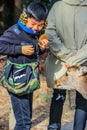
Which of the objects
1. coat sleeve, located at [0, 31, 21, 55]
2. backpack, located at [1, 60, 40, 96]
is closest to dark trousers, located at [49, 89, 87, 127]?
backpack, located at [1, 60, 40, 96]

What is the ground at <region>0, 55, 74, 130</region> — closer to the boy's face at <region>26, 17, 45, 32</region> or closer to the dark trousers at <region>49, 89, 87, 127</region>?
the dark trousers at <region>49, 89, 87, 127</region>

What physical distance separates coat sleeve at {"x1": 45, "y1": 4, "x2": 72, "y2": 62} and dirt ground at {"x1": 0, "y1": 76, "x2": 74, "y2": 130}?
1574 mm

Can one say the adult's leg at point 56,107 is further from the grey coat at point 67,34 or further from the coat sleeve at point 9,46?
the coat sleeve at point 9,46

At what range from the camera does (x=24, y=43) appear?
166 inches

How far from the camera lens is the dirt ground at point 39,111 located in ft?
19.5

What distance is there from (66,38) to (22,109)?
0.88 meters

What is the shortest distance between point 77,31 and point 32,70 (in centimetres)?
65

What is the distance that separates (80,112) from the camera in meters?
4.78

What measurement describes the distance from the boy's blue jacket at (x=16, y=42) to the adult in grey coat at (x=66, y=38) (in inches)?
13.7

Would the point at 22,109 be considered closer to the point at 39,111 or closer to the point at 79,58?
the point at 79,58

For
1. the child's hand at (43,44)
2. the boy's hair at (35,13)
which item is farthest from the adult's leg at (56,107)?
the boy's hair at (35,13)

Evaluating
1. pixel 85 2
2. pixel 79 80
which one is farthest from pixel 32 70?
pixel 85 2

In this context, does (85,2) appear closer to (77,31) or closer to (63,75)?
(77,31)

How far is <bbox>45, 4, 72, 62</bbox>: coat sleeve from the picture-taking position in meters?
4.53
